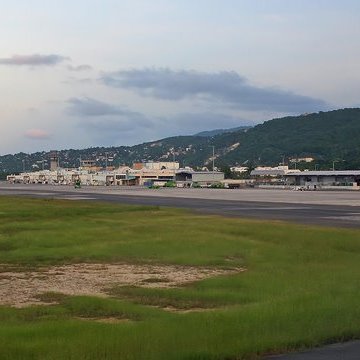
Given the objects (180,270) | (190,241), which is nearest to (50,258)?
(180,270)

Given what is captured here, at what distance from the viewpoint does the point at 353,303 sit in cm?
1734

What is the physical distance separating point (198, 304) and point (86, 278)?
6.29 meters

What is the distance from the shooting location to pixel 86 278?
23.2 m

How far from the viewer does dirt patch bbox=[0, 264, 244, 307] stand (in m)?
20.1

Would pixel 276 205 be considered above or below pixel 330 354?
below

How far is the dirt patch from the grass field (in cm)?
82

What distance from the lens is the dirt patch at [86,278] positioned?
66.0 feet

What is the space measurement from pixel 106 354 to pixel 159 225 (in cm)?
3352

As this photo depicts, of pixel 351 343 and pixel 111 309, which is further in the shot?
pixel 111 309

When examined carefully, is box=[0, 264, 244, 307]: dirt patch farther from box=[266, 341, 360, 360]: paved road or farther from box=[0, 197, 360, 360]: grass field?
box=[266, 341, 360, 360]: paved road

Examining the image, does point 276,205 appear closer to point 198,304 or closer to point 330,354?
point 198,304

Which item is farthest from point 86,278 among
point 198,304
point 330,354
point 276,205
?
point 276,205

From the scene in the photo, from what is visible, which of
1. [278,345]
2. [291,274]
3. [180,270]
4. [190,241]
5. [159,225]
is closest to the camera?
[278,345]

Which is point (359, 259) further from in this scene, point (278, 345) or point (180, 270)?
point (278, 345)
